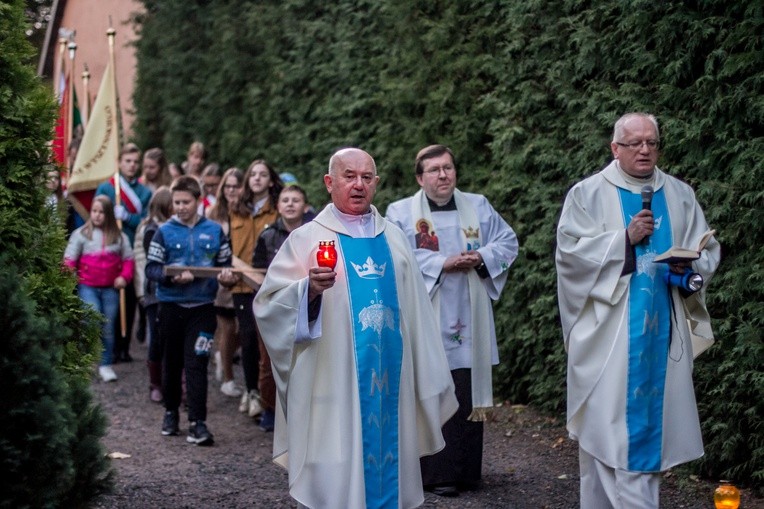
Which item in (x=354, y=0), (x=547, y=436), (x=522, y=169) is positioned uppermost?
(x=354, y=0)

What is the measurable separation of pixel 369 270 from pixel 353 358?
17.5 inches

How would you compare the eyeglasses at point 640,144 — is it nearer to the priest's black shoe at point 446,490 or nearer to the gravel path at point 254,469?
the gravel path at point 254,469

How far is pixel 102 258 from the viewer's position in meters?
12.7

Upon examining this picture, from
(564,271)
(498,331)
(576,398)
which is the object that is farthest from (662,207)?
(498,331)

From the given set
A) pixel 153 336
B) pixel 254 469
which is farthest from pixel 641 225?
pixel 153 336

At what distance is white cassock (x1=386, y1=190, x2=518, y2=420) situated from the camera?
820 cm

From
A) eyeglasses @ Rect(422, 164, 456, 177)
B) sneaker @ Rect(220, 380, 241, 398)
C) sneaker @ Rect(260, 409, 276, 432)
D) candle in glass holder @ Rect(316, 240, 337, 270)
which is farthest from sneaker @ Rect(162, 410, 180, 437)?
candle in glass holder @ Rect(316, 240, 337, 270)

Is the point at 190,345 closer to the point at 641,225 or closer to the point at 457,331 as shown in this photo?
the point at 457,331

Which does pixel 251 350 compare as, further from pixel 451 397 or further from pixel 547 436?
pixel 451 397

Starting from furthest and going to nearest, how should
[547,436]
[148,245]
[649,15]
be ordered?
[148,245]
[547,436]
[649,15]

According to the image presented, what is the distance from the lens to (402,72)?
12055mm

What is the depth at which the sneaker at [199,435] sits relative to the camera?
9805 mm

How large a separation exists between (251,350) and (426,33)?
3.38 m

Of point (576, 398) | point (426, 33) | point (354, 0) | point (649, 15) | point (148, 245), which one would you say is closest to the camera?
point (576, 398)
